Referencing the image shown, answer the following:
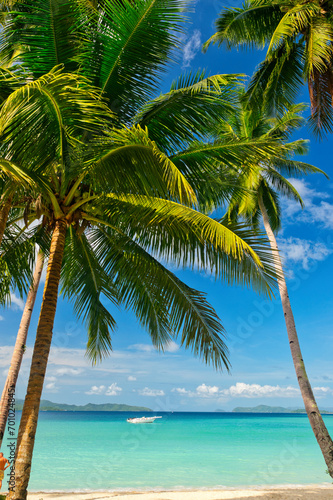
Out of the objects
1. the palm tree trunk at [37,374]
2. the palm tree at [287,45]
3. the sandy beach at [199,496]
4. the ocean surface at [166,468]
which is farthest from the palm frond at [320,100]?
the ocean surface at [166,468]

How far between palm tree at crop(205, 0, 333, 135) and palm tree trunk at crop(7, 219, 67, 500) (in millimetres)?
6046

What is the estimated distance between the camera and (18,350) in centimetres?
810

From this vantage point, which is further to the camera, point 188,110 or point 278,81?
point 278,81

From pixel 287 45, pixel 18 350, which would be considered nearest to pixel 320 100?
pixel 287 45

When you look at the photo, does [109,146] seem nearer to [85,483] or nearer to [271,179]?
[271,179]

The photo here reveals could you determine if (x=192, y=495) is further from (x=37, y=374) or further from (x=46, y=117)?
(x=46, y=117)

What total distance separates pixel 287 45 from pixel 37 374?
8.26m

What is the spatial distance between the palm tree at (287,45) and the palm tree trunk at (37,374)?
6046 millimetres

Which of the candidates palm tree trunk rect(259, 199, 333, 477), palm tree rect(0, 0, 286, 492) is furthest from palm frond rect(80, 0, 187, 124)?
palm tree trunk rect(259, 199, 333, 477)

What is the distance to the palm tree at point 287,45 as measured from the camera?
7648mm

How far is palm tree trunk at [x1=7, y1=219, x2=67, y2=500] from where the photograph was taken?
4.26 m

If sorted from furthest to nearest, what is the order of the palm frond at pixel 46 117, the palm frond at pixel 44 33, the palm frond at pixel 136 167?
the palm frond at pixel 44 33
the palm frond at pixel 136 167
the palm frond at pixel 46 117

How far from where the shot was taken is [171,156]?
5.67 metres

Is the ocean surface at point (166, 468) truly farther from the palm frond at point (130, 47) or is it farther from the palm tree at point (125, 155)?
the palm frond at point (130, 47)
